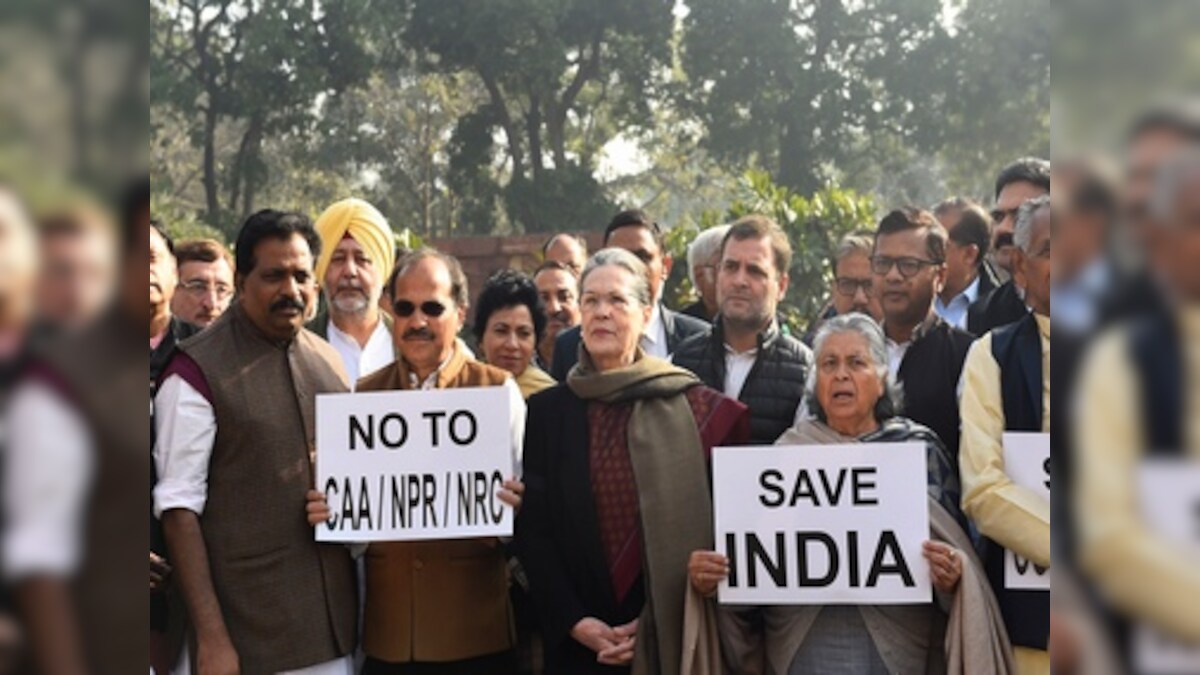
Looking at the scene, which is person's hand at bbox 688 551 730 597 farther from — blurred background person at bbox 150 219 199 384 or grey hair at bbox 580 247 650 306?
blurred background person at bbox 150 219 199 384

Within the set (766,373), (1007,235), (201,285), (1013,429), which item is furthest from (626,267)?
(201,285)

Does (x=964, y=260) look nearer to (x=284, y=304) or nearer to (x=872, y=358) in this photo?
(x=872, y=358)

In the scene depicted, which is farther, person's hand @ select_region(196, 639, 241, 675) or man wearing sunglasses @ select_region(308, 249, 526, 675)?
man wearing sunglasses @ select_region(308, 249, 526, 675)

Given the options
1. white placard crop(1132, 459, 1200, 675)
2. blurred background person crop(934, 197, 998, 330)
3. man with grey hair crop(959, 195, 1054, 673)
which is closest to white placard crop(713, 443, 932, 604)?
man with grey hair crop(959, 195, 1054, 673)

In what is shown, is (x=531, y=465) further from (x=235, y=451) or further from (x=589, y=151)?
(x=589, y=151)

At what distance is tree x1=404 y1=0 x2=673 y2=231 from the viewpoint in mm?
20797

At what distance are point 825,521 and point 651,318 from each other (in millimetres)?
1760

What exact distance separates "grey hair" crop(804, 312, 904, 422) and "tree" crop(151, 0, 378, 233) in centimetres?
1657

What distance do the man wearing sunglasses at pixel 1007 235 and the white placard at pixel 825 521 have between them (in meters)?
1.13

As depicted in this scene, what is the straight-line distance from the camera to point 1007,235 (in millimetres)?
5531

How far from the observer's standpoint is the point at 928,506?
4.14 metres

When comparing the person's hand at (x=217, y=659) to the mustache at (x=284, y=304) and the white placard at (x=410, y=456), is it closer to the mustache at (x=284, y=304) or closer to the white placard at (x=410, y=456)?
the white placard at (x=410, y=456)

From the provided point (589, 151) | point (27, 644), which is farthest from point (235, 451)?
point (589, 151)

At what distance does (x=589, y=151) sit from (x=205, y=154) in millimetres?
4917
